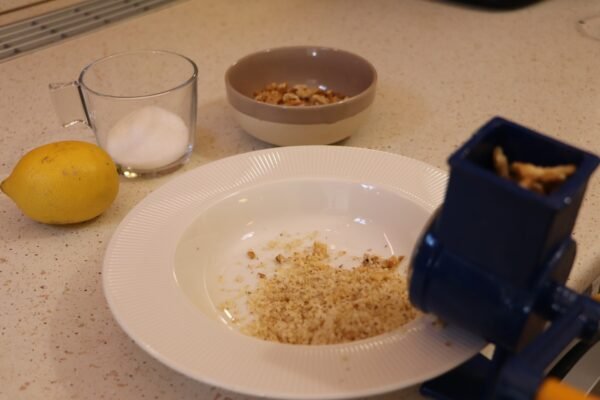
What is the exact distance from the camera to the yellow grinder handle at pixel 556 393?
35cm

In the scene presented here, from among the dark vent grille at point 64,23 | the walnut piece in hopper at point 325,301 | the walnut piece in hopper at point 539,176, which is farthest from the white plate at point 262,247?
the dark vent grille at point 64,23

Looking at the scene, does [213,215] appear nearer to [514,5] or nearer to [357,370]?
[357,370]

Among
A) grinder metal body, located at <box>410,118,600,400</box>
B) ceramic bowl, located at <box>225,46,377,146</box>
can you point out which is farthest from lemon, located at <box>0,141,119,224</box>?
grinder metal body, located at <box>410,118,600,400</box>

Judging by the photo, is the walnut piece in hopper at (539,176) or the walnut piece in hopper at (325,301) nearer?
the walnut piece in hopper at (539,176)

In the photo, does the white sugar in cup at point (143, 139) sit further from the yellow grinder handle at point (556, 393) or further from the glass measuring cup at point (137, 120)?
the yellow grinder handle at point (556, 393)

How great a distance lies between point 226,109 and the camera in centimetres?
97

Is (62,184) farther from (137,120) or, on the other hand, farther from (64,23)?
(64,23)

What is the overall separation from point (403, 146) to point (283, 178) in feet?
0.77

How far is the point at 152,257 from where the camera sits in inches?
23.3

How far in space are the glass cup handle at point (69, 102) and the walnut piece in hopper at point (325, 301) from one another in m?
0.36

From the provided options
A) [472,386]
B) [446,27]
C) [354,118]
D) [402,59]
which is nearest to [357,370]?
[472,386]

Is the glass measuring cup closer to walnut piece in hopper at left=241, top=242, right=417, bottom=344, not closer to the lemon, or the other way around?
the lemon

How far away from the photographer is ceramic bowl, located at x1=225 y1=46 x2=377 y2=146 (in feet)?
2.61

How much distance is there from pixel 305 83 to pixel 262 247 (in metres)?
0.37
